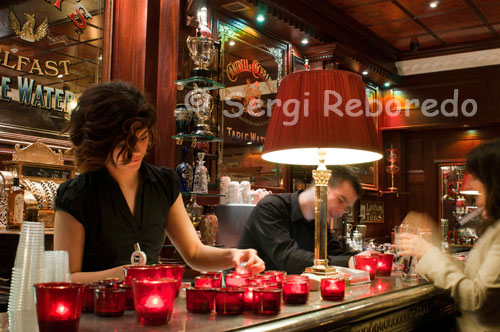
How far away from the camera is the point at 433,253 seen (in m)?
1.73

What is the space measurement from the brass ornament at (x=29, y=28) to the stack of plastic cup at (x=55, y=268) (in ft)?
8.37

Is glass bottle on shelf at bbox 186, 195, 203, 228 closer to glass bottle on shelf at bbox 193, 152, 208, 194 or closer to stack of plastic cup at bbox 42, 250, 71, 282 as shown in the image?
glass bottle on shelf at bbox 193, 152, 208, 194

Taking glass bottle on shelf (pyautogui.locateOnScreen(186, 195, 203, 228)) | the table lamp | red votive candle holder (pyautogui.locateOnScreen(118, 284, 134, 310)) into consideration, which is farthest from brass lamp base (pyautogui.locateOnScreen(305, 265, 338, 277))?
glass bottle on shelf (pyautogui.locateOnScreen(186, 195, 203, 228))

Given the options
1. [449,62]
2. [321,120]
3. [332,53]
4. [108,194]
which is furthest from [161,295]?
[449,62]

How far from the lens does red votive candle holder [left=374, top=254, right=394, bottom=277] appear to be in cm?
197

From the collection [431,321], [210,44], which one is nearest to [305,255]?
[431,321]

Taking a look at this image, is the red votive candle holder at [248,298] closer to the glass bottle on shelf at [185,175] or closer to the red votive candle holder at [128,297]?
the red votive candle holder at [128,297]

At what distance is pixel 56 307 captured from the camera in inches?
34.3

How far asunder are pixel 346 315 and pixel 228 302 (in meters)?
0.32

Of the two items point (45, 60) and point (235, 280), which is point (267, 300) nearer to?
point (235, 280)

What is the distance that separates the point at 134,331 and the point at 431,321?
121 centimetres

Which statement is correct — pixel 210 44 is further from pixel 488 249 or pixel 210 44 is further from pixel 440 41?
pixel 440 41

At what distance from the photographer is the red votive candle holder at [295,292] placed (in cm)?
129

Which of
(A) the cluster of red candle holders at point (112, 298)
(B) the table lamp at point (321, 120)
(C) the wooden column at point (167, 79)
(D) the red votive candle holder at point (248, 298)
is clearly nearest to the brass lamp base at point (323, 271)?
(B) the table lamp at point (321, 120)
